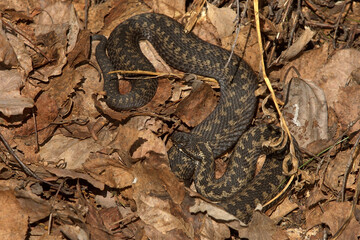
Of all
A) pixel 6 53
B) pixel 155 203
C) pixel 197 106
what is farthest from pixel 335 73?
pixel 6 53

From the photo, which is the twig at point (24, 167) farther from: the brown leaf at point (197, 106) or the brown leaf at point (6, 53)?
the brown leaf at point (197, 106)

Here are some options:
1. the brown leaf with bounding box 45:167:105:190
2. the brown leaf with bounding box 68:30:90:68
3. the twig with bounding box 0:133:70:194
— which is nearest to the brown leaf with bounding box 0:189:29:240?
the twig with bounding box 0:133:70:194

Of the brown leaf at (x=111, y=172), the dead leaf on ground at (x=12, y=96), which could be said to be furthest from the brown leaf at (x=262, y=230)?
the dead leaf on ground at (x=12, y=96)

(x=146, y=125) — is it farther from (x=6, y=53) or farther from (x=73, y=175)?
(x=6, y=53)

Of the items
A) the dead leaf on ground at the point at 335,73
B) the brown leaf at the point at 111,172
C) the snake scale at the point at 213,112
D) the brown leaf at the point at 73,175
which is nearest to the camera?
the brown leaf at the point at 73,175

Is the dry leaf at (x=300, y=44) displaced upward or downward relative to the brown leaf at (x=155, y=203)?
upward

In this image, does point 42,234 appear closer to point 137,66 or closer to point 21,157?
point 21,157
